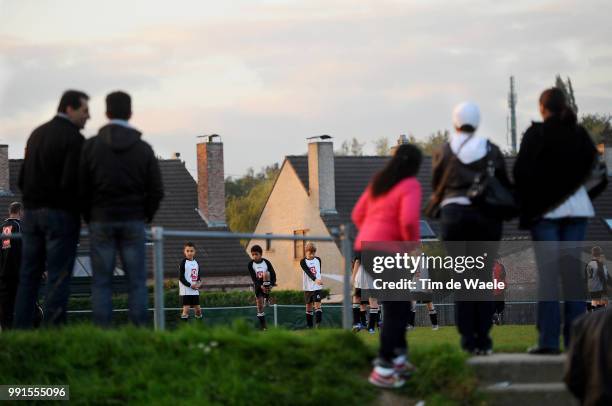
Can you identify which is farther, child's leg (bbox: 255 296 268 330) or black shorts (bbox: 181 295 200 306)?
child's leg (bbox: 255 296 268 330)

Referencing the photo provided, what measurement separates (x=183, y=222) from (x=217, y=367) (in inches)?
1952

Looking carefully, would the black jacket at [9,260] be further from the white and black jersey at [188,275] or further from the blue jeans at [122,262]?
the white and black jersey at [188,275]

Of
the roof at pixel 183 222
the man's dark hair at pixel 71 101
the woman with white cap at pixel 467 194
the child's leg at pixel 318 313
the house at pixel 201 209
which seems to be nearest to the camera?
the woman with white cap at pixel 467 194

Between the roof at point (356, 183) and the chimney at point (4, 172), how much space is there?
46.4ft

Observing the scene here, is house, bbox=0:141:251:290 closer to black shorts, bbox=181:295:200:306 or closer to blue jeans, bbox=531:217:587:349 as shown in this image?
black shorts, bbox=181:295:200:306

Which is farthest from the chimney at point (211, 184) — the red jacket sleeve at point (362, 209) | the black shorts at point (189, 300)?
the red jacket sleeve at point (362, 209)

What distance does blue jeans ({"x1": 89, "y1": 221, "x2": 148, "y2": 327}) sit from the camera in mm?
12141

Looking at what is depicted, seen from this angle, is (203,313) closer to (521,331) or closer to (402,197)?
(521,331)

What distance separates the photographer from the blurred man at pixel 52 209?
1235 centimetres

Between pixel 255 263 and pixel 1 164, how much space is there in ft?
101

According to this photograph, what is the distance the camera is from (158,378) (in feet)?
35.9

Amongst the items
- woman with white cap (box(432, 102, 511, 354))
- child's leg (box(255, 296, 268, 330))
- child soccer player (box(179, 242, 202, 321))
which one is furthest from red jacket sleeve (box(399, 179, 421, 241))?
child's leg (box(255, 296, 268, 330))

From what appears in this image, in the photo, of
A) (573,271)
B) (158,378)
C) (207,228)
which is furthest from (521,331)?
(207,228)

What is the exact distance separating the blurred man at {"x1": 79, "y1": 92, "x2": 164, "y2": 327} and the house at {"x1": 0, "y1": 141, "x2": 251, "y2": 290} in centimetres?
4090
